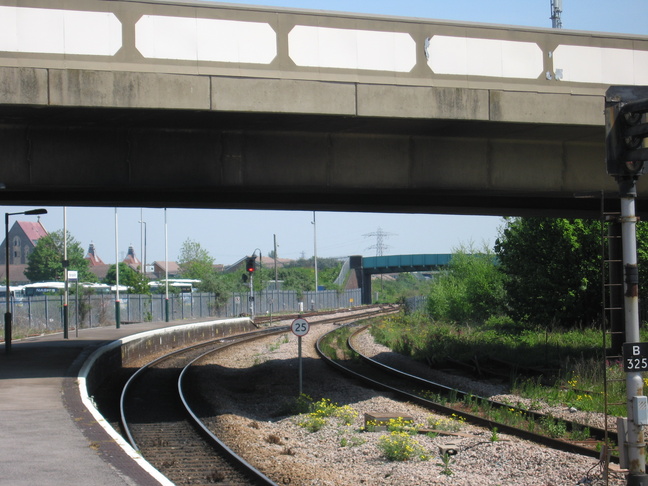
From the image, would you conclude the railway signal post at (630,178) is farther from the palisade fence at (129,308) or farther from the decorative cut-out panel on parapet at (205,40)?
the palisade fence at (129,308)

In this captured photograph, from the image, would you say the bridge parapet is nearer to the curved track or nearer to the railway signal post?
the railway signal post

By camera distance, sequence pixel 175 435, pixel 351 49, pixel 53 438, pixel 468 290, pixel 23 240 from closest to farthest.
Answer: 1. pixel 53 438
2. pixel 175 435
3. pixel 351 49
4. pixel 468 290
5. pixel 23 240

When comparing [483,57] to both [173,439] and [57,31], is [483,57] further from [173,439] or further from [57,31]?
[173,439]

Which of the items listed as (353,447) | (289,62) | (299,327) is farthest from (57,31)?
(299,327)

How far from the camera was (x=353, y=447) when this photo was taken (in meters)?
12.2

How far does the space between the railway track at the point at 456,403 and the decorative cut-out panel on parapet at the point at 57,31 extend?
949 cm

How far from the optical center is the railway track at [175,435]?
10602 mm

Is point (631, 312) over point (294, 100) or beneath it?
beneath

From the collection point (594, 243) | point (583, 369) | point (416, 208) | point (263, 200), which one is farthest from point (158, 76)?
point (594, 243)

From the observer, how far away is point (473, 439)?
471 inches

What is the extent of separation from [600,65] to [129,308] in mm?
40007

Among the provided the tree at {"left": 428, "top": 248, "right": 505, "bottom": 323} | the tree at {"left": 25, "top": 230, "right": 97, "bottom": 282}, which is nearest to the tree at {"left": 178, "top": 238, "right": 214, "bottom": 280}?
the tree at {"left": 25, "top": 230, "right": 97, "bottom": 282}

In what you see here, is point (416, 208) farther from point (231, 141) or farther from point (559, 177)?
point (231, 141)

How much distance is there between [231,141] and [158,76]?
7.36 ft
